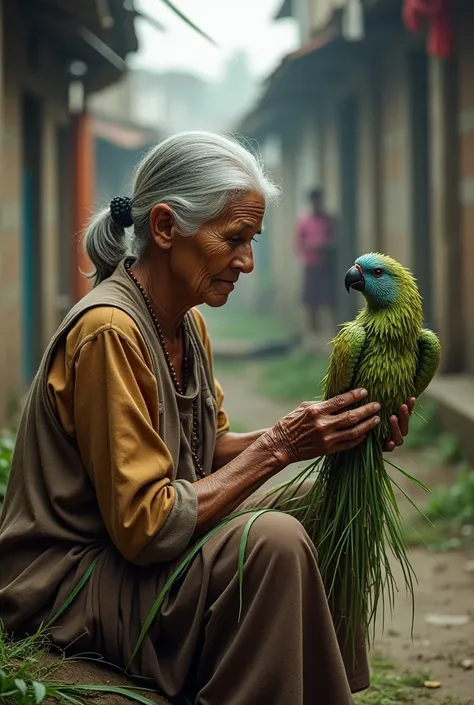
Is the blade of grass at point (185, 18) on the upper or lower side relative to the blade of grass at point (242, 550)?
upper

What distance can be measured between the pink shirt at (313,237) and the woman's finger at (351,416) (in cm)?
1091

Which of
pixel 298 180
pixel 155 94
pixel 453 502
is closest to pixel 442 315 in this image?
pixel 453 502

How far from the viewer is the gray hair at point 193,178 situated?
9.22 feet

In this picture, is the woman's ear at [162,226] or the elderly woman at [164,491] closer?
the elderly woman at [164,491]

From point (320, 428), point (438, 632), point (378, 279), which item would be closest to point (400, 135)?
point (438, 632)

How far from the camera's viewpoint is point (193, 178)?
111 inches

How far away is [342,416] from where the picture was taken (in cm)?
276

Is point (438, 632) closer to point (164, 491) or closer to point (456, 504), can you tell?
point (456, 504)

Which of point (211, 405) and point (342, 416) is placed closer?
point (342, 416)

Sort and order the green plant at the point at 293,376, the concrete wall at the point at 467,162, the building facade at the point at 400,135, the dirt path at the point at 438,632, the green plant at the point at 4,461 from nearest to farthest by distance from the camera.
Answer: the dirt path at the point at 438,632
the green plant at the point at 4,461
the concrete wall at the point at 467,162
the building facade at the point at 400,135
the green plant at the point at 293,376

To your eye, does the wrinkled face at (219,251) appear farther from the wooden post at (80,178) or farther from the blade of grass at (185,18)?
the wooden post at (80,178)

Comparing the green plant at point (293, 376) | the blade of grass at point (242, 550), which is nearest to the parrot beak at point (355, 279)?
the blade of grass at point (242, 550)

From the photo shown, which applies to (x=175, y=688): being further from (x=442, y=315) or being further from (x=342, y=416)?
(x=442, y=315)

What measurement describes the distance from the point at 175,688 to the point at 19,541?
53 cm
